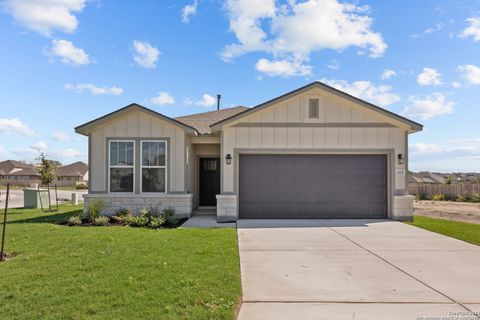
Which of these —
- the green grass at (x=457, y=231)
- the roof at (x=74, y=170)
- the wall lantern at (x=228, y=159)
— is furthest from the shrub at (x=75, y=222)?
the roof at (x=74, y=170)

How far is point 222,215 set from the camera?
1124 cm

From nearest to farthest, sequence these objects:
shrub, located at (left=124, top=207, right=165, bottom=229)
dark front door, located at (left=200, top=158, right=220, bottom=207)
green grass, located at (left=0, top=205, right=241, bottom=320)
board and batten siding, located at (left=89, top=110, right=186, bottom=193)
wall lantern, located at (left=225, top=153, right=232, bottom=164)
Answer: green grass, located at (left=0, top=205, right=241, bottom=320) < shrub, located at (left=124, top=207, right=165, bottom=229) < wall lantern, located at (left=225, top=153, right=232, bottom=164) < board and batten siding, located at (left=89, top=110, right=186, bottom=193) < dark front door, located at (left=200, top=158, right=220, bottom=207)

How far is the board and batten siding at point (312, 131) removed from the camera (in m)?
11.5

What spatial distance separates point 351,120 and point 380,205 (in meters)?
3.11

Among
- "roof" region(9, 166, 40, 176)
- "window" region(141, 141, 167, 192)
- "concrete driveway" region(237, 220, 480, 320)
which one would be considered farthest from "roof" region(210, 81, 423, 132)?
"roof" region(9, 166, 40, 176)

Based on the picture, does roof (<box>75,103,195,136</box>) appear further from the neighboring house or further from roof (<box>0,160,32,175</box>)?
roof (<box>0,160,32,175</box>)

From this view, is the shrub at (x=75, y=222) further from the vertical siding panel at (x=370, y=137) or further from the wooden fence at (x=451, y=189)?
the wooden fence at (x=451, y=189)

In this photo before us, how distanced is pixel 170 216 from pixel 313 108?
19.6 ft

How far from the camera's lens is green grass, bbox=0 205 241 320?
3830 millimetres

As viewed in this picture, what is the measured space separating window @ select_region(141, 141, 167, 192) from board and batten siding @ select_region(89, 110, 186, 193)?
209 millimetres

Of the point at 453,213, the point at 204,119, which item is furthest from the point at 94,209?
the point at 453,213

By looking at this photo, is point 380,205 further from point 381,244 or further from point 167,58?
point 167,58

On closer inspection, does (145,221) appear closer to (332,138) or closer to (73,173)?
(332,138)

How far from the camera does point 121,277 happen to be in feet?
16.1
